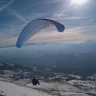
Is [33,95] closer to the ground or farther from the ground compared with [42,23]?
closer to the ground

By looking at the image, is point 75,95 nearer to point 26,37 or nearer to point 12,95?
point 12,95

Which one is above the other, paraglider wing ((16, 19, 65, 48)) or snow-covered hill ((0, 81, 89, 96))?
paraglider wing ((16, 19, 65, 48))

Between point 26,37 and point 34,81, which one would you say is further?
point 34,81

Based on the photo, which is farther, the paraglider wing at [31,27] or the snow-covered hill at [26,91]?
the snow-covered hill at [26,91]

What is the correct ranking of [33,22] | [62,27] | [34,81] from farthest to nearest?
[34,81]
[33,22]
[62,27]

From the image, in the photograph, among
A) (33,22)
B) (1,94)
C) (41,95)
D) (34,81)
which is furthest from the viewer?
(34,81)

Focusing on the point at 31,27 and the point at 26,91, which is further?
the point at 26,91

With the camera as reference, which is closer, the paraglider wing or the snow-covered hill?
the paraglider wing

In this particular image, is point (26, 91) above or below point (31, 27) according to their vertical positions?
below

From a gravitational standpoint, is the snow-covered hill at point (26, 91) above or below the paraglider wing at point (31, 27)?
below

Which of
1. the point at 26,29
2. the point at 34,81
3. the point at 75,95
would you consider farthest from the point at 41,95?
the point at 26,29

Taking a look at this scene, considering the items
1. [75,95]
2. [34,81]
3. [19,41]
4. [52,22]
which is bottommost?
[75,95]
